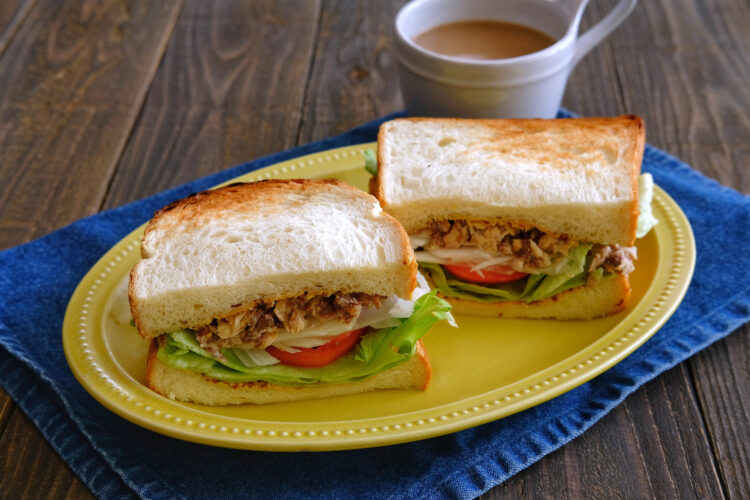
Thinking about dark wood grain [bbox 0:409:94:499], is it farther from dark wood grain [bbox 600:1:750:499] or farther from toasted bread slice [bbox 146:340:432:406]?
dark wood grain [bbox 600:1:750:499]

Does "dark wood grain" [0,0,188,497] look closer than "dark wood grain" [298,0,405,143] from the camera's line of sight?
Yes

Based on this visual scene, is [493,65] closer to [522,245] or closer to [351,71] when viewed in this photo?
[522,245]

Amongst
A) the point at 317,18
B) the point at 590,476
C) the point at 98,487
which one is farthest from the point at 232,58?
the point at 590,476

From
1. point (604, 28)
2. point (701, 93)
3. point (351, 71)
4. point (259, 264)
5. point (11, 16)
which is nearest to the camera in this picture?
point (259, 264)

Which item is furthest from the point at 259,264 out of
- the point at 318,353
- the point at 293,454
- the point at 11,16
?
the point at 11,16

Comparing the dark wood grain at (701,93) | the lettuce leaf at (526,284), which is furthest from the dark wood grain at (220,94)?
the dark wood grain at (701,93)

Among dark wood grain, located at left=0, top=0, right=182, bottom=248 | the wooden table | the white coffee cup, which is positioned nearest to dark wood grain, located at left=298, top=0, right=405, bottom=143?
the wooden table
